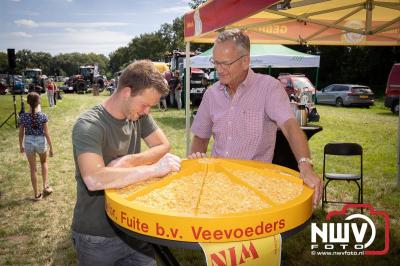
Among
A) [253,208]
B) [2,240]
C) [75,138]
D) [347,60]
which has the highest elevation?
[347,60]

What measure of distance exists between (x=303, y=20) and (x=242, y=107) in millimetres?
4414

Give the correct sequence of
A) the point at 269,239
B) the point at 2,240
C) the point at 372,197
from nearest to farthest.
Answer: the point at 269,239 < the point at 2,240 < the point at 372,197

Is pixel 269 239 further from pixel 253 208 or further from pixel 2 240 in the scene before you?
pixel 2 240

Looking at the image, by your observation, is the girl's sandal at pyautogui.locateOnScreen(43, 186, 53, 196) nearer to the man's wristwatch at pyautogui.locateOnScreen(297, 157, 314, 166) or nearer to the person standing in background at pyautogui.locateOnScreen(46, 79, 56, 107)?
the man's wristwatch at pyautogui.locateOnScreen(297, 157, 314, 166)

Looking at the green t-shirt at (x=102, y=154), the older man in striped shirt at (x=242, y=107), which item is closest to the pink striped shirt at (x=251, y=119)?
the older man in striped shirt at (x=242, y=107)

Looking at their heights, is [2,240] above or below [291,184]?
below

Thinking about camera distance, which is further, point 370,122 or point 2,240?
point 370,122

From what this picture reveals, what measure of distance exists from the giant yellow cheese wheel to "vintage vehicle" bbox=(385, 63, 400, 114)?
1642 centimetres

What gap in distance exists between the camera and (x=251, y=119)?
2633 millimetres

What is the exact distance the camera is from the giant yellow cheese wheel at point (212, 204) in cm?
143

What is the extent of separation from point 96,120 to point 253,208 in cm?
93

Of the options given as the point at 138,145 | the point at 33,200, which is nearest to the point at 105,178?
the point at 138,145

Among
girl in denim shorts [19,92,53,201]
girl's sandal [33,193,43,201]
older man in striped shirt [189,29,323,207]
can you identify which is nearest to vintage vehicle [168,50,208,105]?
girl in denim shorts [19,92,53,201]

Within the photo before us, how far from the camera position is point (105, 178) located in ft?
5.67
